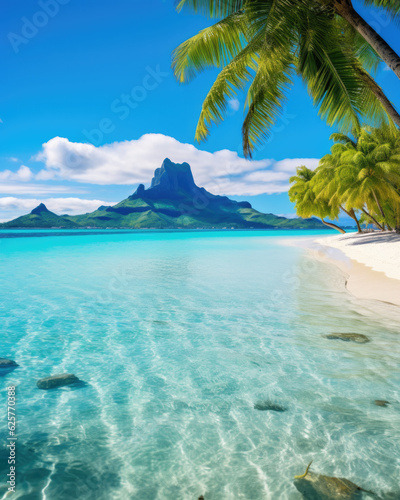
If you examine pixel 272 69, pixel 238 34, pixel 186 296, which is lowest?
pixel 186 296

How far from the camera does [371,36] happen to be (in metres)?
6.33

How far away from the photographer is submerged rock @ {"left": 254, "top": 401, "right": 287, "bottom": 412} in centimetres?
393

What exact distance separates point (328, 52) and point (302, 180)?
121 ft

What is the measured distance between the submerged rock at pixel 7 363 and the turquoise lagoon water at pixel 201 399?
0.44 ft

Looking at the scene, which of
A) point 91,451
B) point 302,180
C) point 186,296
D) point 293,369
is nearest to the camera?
point 91,451

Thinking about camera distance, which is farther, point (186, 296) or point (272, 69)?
point (186, 296)

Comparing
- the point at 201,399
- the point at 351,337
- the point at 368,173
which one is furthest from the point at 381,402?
the point at 368,173

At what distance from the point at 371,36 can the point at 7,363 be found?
8145 millimetres

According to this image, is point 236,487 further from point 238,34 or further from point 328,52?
point 238,34

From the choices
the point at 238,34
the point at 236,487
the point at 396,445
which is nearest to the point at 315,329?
the point at 396,445

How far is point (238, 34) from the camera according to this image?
867cm

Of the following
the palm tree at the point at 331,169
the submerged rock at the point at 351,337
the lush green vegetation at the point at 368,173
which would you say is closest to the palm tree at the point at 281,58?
the submerged rock at the point at 351,337

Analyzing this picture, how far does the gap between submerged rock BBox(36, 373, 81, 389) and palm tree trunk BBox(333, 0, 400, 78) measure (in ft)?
22.8

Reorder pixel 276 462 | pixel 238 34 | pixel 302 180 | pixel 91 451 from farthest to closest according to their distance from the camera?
pixel 302 180 → pixel 238 34 → pixel 91 451 → pixel 276 462
